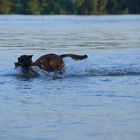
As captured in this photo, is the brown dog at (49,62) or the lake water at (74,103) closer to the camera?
the lake water at (74,103)

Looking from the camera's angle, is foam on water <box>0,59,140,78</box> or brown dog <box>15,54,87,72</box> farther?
foam on water <box>0,59,140,78</box>

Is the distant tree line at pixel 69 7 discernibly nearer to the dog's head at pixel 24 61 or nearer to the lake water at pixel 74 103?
the lake water at pixel 74 103

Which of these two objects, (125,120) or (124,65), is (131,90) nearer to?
(125,120)

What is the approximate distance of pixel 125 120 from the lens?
39.4 feet

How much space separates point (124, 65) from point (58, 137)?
41.3ft

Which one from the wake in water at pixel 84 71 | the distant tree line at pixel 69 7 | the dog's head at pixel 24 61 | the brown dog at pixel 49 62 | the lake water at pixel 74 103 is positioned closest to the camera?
the lake water at pixel 74 103

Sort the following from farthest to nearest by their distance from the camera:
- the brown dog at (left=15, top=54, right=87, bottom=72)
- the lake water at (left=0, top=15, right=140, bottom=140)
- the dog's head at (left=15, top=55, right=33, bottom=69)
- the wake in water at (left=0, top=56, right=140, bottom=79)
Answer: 1. the wake in water at (left=0, top=56, right=140, bottom=79)
2. the dog's head at (left=15, top=55, right=33, bottom=69)
3. the brown dog at (left=15, top=54, right=87, bottom=72)
4. the lake water at (left=0, top=15, right=140, bottom=140)

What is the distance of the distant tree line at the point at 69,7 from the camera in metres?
113

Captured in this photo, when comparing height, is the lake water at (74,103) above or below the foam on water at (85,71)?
above

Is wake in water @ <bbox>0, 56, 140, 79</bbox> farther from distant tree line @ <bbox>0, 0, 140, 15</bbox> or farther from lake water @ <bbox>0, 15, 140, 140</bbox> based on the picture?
distant tree line @ <bbox>0, 0, 140, 15</bbox>

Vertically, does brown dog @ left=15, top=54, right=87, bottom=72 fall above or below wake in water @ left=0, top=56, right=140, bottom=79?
above

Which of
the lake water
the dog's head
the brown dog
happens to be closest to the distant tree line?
the lake water

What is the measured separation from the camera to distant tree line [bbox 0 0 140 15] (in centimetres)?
11275

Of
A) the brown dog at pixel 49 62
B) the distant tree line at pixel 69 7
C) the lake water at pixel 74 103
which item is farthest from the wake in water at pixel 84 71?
the distant tree line at pixel 69 7
